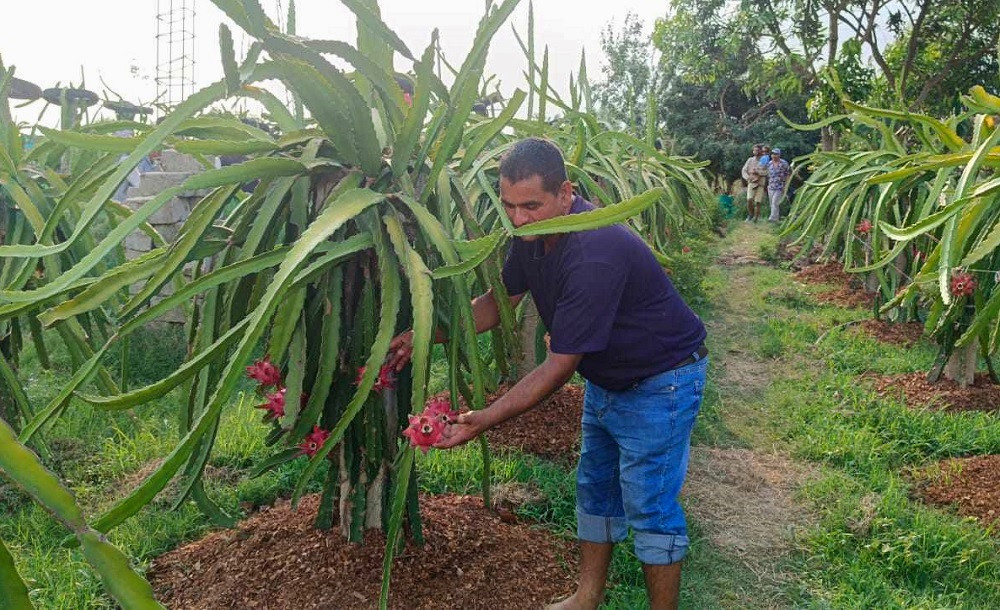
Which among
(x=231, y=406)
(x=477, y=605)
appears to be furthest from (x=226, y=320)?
(x=231, y=406)

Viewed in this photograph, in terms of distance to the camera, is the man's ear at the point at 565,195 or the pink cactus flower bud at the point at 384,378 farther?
the man's ear at the point at 565,195

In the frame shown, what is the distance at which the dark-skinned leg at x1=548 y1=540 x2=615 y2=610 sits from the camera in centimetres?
238

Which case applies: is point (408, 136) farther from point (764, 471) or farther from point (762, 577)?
point (764, 471)

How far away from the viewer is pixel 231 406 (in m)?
4.04

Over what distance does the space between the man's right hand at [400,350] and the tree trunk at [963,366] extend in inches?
149

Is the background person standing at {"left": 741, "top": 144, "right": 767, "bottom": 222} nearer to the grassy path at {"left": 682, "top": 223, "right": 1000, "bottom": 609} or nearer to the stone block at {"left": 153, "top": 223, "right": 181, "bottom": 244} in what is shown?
the grassy path at {"left": 682, "top": 223, "right": 1000, "bottom": 609}

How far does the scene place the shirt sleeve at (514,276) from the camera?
7.80 feet

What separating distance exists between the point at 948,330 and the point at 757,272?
5.16 meters

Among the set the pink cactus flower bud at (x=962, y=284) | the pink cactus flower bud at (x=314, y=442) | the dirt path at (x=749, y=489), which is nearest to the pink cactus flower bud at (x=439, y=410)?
the pink cactus flower bud at (x=314, y=442)

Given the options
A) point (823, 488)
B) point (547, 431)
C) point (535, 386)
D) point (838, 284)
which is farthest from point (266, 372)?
point (838, 284)

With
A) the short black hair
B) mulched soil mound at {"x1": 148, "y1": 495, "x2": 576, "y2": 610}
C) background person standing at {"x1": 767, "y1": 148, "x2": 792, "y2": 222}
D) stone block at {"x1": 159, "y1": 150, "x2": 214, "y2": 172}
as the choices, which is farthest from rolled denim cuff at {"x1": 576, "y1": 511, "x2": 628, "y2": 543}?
background person standing at {"x1": 767, "y1": 148, "x2": 792, "y2": 222}

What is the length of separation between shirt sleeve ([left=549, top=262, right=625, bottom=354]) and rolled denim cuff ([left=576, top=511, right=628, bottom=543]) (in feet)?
2.54

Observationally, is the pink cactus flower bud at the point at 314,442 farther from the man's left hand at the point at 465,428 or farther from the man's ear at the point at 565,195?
the man's ear at the point at 565,195

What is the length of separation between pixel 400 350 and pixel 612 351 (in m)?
0.67
